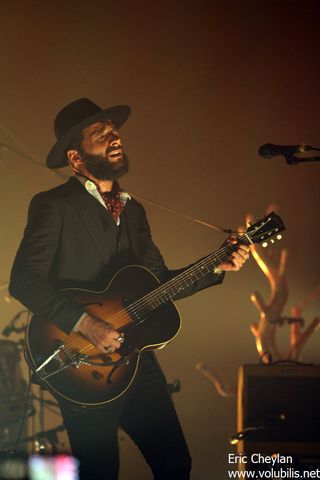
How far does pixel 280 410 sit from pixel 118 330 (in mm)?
880

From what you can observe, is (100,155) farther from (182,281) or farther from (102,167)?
(182,281)

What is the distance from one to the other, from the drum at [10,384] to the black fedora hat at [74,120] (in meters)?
1.23

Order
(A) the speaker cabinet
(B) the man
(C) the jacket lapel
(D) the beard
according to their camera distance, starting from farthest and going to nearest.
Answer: (D) the beard, (C) the jacket lapel, (A) the speaker cabinet, (B) the man

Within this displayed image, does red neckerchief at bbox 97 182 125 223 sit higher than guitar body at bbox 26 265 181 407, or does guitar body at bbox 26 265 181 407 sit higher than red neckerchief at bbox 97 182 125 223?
red neckerchief at bbox 97 182 125 223

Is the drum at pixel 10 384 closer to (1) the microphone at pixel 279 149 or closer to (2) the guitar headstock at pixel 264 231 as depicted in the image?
(2) the guitar headstock at pixel 264 231

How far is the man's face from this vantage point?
12.9 ft

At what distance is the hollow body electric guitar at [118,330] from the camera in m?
3.38

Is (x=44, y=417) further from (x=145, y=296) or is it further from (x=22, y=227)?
(x=145, y=296)

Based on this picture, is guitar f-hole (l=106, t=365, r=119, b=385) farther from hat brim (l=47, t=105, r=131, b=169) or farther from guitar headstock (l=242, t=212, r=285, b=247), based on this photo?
hat brim (l=47, t=105, r=131, b=169)

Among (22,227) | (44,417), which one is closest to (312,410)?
(44,417)

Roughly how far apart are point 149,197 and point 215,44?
1204 mm

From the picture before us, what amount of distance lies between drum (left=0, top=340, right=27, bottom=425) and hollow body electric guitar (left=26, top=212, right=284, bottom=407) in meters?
1.16

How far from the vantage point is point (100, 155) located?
155 inches

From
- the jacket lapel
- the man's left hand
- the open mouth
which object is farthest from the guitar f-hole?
the open mouth
